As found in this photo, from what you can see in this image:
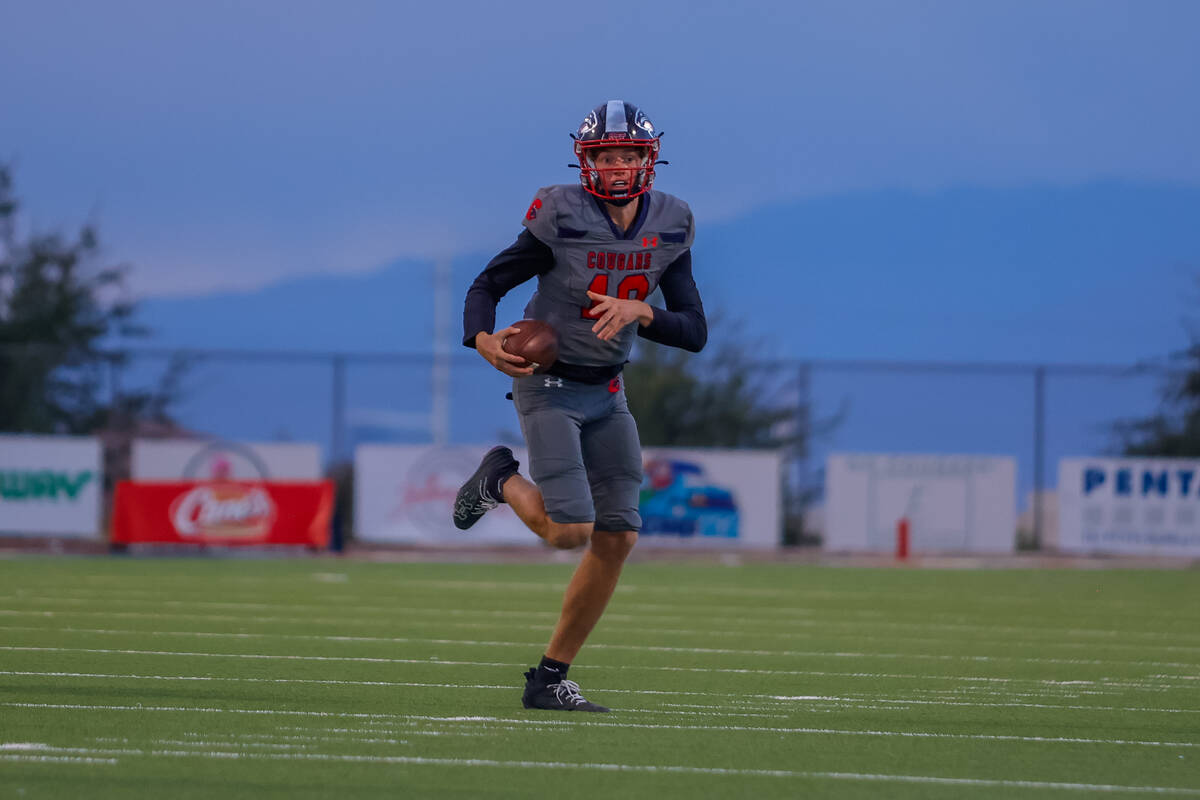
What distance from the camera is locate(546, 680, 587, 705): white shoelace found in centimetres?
596

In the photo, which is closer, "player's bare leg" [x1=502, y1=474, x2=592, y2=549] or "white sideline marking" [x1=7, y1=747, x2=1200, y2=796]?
"white sideline marking" [x1=7, y1=747, x2=1200, y2=796]

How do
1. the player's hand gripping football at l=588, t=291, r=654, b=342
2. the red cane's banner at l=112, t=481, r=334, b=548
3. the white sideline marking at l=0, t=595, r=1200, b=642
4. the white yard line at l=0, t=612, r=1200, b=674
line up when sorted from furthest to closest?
the red cane's banner at l=112, t=481, r=334, b=548 → the white sideline marking at l=0, t=595, r=1200, b=642 → the white yard line at l=0, t=612, r=1200, b=674 → the player's hand gripping football at l=588, t=291, r=654, b=342

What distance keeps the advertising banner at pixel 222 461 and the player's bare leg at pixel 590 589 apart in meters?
14.3

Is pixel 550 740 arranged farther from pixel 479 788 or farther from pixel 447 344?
pixel 447 344

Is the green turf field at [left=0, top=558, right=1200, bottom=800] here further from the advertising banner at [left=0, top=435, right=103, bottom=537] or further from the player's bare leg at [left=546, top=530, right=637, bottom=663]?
the advertising banner at [left=0, top=435, right=103, bottom=537]

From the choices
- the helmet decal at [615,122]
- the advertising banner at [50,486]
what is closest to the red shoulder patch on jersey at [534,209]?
the helmet decal at [615,122]

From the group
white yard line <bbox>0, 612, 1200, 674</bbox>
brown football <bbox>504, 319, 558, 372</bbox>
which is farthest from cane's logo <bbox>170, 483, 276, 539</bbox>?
brown football <bbox>504, 319, 558, 372</bbox>

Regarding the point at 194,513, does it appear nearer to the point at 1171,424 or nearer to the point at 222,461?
the point at 222,461

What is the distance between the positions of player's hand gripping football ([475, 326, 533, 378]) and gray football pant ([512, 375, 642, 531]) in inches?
6.8

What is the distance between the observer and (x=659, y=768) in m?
4.65

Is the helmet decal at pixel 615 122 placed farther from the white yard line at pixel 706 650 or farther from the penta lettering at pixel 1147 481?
the penta lettering at pixel 1147 481

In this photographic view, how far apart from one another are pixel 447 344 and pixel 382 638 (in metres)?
27.3

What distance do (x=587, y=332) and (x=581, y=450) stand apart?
0.44m

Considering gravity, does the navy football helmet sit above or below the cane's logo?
above
